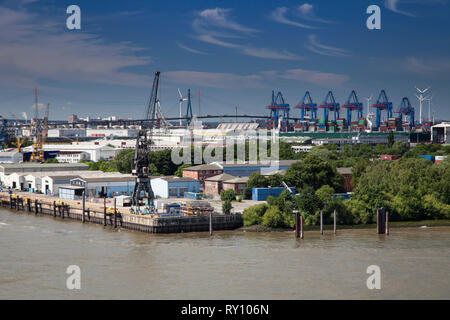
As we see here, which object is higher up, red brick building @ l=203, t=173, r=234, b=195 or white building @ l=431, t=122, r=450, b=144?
white building @ l=431, t=122, r=450, b=144

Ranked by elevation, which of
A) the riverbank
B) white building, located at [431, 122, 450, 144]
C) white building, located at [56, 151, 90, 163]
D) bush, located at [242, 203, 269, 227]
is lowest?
the riverbank

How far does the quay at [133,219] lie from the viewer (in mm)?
13898

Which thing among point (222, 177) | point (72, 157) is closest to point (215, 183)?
point (222, 177)

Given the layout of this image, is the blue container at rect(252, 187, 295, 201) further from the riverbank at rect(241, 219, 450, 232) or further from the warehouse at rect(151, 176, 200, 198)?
the riverbank at rect(241, 219, 450, 232)

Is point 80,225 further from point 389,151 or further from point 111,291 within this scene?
point 389,151

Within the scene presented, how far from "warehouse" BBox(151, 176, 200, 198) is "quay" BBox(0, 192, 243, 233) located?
2.64 metres

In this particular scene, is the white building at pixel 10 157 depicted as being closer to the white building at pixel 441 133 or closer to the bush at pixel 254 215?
the bush at pixel 254 215

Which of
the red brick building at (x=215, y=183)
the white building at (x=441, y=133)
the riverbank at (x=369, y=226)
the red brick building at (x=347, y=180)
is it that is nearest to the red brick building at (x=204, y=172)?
the red brick building at (x=215, y=183)

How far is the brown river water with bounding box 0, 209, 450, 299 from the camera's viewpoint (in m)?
9.07

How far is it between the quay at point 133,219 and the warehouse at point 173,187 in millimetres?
2639

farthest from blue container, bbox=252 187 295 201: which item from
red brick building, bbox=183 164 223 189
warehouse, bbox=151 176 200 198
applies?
red brick building, bbox=183 164 223 189

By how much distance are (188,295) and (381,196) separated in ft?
25.1
